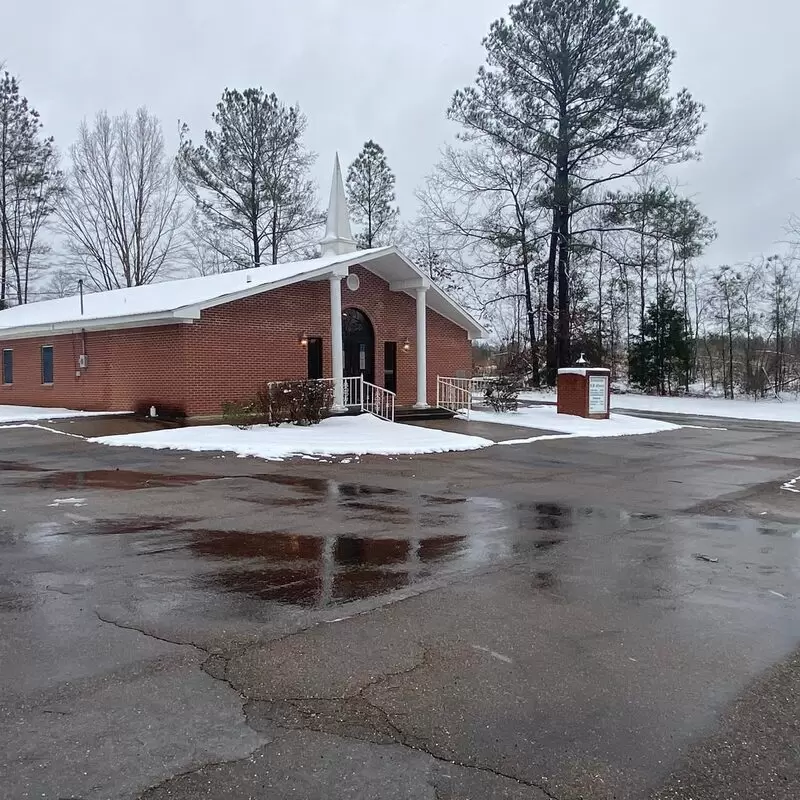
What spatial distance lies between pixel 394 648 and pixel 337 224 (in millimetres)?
19502

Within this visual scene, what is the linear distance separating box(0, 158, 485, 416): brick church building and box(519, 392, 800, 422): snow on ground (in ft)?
34.5

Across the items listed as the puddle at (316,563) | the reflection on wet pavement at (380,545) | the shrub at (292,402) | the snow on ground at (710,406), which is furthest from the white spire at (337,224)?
the puddle at (316,563)

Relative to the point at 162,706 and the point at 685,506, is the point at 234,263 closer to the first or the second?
the point at 685,506

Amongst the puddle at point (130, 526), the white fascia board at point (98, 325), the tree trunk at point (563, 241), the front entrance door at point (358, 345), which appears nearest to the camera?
the puddle at point (130, 526)

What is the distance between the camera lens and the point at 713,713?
3293mm

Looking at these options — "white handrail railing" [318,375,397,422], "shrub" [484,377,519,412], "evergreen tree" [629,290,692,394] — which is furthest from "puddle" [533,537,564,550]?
"evergreen tree" [629,290,692,394]

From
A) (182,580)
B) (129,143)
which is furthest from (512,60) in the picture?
(182,580)

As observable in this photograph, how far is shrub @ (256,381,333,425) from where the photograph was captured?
48.5ft

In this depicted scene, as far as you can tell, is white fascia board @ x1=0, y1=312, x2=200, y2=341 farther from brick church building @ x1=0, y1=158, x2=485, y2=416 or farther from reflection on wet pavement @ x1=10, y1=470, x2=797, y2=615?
reflection on wet pavement @ x1=10, y1=470, x2=797, y2=615

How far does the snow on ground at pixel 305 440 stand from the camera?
1252cm

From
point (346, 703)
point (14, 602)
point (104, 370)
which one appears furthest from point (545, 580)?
point (104, 370)

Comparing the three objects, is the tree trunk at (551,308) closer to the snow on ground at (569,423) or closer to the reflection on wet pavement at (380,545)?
the snow on ground at (569,423)

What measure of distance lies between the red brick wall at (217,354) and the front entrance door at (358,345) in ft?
0.62

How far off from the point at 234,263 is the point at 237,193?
4.65m
